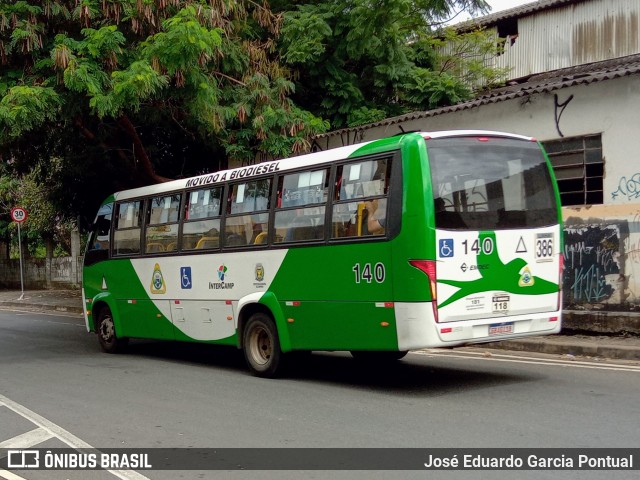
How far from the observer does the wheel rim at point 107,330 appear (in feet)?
41.7

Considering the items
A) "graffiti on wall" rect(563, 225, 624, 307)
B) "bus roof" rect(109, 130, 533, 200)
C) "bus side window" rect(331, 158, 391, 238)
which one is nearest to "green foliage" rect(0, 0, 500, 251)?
"bus roof" rect(109, 130, 533, 200)

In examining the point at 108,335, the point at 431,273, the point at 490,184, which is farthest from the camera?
the point at 108,335

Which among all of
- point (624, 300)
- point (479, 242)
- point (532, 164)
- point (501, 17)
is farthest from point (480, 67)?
point (479, 242)

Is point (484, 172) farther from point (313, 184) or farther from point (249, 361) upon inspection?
point (249, 361)

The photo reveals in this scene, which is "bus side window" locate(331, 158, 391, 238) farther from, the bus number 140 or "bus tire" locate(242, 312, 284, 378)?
"bus tire" locate(242, 312, 284, 378)

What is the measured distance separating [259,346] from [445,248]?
332 centimetres

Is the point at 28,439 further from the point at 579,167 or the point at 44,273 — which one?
the point at 44,273

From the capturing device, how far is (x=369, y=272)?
7.95 m

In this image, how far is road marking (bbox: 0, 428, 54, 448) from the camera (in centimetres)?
637

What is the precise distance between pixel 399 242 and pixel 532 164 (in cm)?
209

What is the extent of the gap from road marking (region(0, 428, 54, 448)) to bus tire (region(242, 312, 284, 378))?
3173mm

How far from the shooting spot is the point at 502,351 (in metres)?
11.4

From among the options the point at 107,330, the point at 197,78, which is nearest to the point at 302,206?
the point at 197,78

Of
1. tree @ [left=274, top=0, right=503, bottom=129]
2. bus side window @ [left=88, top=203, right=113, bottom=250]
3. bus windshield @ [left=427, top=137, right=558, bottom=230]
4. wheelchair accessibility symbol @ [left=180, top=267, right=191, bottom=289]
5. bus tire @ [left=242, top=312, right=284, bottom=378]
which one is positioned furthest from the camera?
tree @ [left=274, top=0, right=503, bottom=129]
